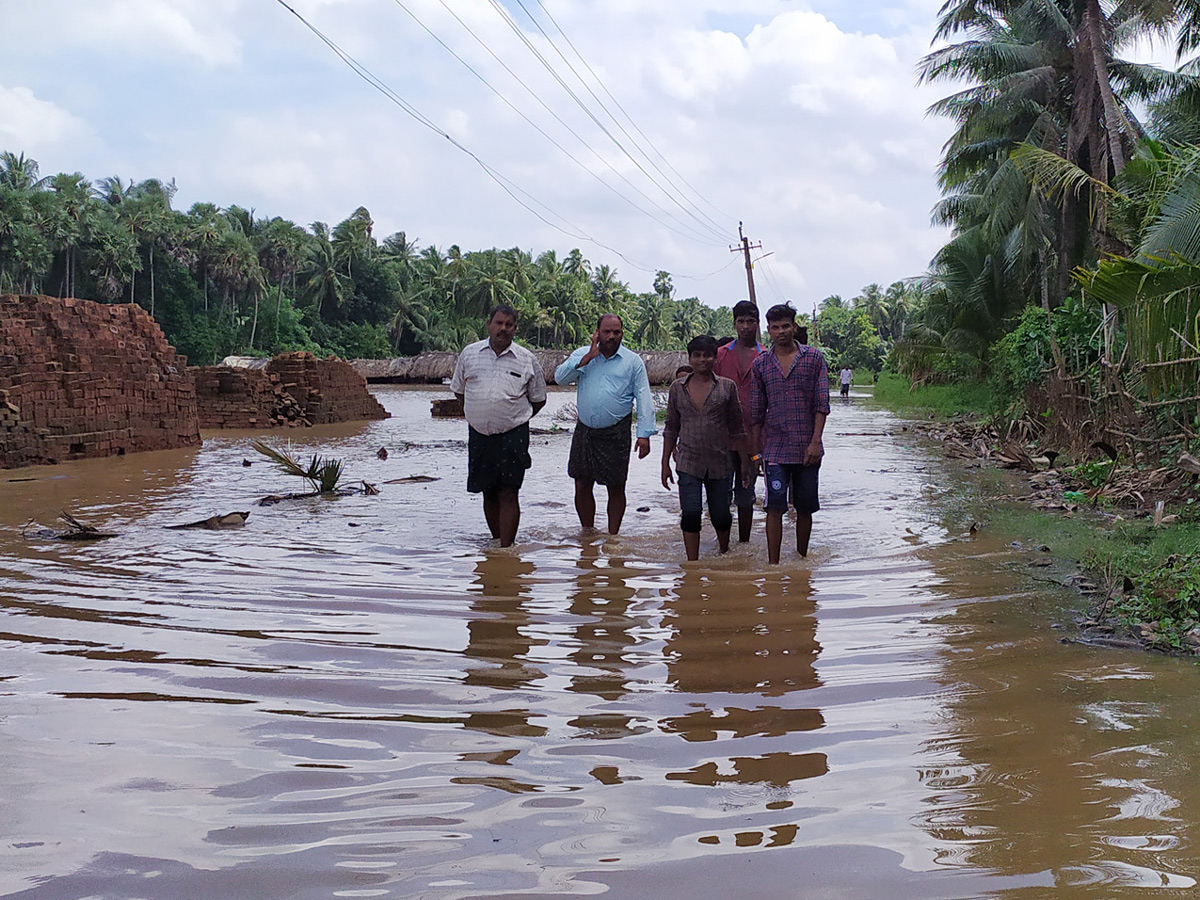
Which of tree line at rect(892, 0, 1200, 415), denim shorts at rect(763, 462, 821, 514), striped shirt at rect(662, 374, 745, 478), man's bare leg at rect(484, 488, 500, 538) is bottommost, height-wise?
man's bare leg at rect(484, 488, 500, 538)

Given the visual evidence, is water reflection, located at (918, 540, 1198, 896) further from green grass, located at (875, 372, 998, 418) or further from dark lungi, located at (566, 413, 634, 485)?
green grass, located at (875, 372, 998, 418)

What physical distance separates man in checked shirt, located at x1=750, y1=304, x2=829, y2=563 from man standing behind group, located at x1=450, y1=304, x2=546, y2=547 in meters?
1.59

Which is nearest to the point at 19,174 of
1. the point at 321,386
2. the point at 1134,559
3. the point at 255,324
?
the point at 255,324

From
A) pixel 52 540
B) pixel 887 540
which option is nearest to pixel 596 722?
pixel 887 540

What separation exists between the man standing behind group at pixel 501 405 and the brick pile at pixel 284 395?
57.3 feet

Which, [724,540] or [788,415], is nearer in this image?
[788,415]

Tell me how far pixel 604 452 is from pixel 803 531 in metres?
1.53

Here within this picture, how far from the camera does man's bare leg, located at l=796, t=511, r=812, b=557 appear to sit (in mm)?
7074

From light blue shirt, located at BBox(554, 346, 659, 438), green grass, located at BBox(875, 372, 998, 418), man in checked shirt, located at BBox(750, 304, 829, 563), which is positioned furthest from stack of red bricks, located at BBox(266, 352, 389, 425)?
man in checked shirt, located at BBox(750, 304, 829, 563)

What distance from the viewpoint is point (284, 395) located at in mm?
25391

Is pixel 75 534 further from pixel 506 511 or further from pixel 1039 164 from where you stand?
pixel 1039 164

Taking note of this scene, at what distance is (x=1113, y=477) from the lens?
9867 mm

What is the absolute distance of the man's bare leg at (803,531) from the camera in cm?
707

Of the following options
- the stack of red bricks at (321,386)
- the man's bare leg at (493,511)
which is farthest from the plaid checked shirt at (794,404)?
the stack of red bricks at (321,386)
